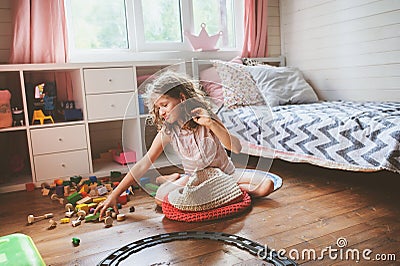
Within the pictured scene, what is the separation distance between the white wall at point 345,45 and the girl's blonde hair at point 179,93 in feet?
4.81

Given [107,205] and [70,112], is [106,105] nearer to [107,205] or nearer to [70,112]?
[70,112]

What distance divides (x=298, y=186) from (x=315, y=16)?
56.7 inches

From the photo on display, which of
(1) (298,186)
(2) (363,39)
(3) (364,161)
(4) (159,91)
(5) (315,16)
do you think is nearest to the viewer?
(4) (159,91)

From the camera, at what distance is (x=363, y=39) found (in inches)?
90.7

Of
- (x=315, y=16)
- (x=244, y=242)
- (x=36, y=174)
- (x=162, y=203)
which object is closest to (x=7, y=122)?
(x=36, y=174)

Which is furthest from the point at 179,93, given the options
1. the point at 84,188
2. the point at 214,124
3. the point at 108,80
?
the point at 108,80

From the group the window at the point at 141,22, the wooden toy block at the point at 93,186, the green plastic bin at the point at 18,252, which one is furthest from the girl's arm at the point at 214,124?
the window at the point at 141,22

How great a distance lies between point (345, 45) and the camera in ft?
8.01

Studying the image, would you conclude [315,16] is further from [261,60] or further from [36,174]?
[36,174]

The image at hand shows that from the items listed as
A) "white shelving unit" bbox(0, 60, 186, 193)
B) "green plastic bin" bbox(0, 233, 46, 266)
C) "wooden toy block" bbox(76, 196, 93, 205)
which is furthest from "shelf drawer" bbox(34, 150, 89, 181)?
"green plastic bin" bbox(0, 233, 46, 266)

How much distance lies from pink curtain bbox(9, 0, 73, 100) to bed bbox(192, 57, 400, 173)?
956 mm

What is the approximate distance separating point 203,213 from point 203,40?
1574mm

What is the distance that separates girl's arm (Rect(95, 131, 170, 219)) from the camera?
1336 mm

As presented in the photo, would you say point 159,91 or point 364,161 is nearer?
point 159,91
